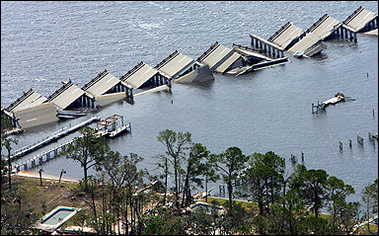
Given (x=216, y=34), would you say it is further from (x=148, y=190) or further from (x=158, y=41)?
(x=148, y=190)

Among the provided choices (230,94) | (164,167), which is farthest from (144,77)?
(164,167)

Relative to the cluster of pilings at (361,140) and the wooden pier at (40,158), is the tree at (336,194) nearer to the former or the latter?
the cluster of pilings at (361,140)

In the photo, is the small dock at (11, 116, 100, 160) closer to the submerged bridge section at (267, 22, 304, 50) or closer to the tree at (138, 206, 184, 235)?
the tree at (138, 206, 184, 235)

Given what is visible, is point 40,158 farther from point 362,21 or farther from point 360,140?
point 362,21

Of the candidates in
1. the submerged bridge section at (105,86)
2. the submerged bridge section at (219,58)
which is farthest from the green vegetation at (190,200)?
the submerged bridge section at (219,58)

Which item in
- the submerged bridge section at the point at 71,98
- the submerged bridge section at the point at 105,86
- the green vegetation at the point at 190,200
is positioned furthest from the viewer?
the submerged bridge section at the point at 105,86

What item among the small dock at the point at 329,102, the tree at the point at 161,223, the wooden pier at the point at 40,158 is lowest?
the tree at the point at 161,223

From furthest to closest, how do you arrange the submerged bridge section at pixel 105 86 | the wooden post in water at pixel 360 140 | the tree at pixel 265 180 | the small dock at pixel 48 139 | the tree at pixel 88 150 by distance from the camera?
the submerged bridge section at pixel 105 86 < the small dock at pixel 48 139 < the wooden post in water at pixel 360 140 < the tree at pixel 88 150 < the tree at pixel 265 180
